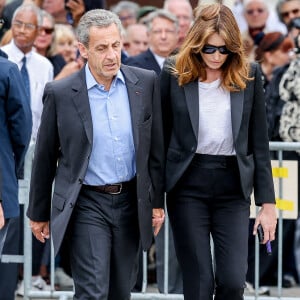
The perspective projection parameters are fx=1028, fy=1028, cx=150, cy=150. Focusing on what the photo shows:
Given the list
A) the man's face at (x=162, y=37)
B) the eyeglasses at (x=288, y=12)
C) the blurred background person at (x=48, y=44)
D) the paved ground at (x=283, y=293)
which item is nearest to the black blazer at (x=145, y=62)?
the man's face at (x=162, y=37)

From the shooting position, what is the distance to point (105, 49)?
5.56 metres

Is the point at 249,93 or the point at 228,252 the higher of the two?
the point at 249,93

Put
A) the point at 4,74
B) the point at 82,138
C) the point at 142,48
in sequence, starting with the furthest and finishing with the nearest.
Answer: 1. the point at 142,48
2. the point at 4,74
3. the point at 82,138

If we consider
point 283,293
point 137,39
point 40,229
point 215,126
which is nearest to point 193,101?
point 215,126

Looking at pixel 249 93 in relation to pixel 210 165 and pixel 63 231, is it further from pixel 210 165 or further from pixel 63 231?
pixel 63 231

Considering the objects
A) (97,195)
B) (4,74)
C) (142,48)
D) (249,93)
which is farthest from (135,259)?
(142,48)

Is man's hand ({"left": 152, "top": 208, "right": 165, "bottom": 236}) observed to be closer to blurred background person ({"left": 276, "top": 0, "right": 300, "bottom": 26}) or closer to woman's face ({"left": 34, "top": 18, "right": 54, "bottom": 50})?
woman's face ({"left": 34, "top": 18, "right": 54, "bottom": 50})

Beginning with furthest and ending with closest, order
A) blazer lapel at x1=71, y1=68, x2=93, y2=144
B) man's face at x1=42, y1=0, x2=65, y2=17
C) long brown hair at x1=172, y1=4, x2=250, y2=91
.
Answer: man's face at x1=42, y1=0, x2=65, y2=17 < long brown hair at x1=172, y1=4, x2=250, y2=91 < blazer lapel at x1=71, y1=68, x2=93, y2=144

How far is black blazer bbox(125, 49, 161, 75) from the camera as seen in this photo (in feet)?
28.6

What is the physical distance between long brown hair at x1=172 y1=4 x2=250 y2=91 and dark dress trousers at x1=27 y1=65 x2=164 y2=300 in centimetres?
20

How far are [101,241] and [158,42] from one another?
12.3ft

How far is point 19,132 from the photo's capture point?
6789mm

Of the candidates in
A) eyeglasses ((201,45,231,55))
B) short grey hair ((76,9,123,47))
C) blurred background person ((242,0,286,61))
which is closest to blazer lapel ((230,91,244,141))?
eyeglasses ((201,45,231,55))

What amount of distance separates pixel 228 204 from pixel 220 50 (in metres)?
0.86
